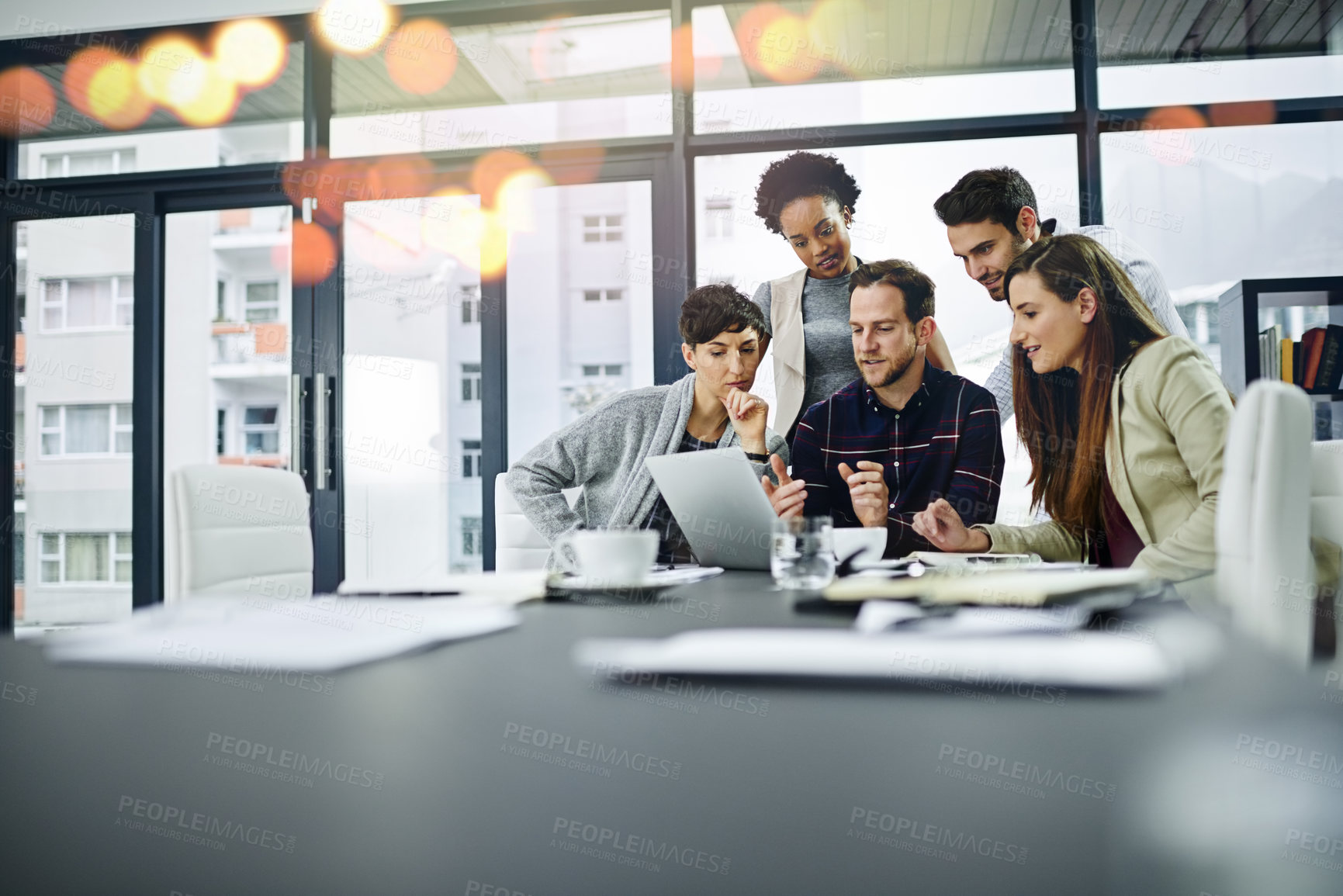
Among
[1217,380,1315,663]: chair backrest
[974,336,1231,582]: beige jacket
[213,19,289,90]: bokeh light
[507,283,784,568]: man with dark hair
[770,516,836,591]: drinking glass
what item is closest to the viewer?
[1217,380,1315,663]: chair backrest

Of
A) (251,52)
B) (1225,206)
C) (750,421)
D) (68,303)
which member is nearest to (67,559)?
(68,303)

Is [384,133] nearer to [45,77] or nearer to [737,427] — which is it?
[45,77]

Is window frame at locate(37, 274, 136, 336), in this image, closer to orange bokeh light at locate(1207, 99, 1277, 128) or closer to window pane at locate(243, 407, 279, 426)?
window pane at locate(243, 407, 279, 426)

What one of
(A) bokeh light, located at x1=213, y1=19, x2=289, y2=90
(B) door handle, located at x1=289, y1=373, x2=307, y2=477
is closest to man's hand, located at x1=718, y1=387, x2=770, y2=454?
(B) door handle, located at x1=289, y1=373, x2=307, y2=477

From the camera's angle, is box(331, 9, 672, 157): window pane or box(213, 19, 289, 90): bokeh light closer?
box(331, 9, 672, 157): window pane

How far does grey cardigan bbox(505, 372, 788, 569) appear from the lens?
2.63 m

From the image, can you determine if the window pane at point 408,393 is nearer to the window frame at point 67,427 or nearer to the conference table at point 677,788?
the window frame at point 67,427

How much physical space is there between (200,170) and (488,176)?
47.2 inches

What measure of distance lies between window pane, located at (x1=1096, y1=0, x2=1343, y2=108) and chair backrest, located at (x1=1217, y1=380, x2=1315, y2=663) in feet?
8.31

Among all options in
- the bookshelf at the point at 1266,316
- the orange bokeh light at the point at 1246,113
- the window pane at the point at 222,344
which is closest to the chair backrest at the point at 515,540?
the window pane at the point at 222,344

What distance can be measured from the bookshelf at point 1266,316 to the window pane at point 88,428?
4.23 m

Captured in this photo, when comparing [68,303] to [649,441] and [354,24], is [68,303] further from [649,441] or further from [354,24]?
[649,441]

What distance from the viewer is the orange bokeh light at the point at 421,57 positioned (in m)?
3.79

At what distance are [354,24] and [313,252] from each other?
0.95 meters
